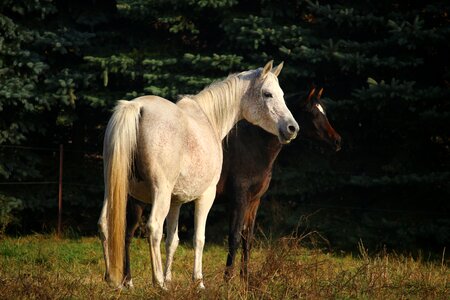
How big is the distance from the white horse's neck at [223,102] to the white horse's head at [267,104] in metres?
0.09

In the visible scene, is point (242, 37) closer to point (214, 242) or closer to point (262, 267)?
point (214, 242)

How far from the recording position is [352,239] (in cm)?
1057

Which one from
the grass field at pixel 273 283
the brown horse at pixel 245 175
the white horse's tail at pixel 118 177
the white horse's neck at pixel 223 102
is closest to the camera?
the grass field at pixel 273 283

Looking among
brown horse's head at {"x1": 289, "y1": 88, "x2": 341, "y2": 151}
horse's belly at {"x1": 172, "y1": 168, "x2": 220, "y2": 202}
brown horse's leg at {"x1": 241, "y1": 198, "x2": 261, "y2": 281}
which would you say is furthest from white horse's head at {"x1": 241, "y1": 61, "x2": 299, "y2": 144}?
brown horse's head at {"x1": 289, "y1": 88, "x2": 341, "y2": 151}

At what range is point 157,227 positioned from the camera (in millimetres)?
5781

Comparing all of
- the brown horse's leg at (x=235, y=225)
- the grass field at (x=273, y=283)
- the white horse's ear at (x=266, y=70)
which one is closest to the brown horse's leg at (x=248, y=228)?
the brown horse's leg at (x=235, y=225)

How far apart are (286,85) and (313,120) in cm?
246

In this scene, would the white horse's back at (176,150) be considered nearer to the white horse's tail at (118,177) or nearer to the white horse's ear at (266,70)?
the white horse's tail at (118,177)

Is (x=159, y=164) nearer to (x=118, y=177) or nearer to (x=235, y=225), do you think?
(x=118, y=177)

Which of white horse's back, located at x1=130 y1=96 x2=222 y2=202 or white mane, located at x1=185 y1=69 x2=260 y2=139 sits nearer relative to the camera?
white horse's back, located at x1=130 y1=96 x2=222 y2=202

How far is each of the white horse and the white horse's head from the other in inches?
3.5

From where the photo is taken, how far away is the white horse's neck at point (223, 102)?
276 inches

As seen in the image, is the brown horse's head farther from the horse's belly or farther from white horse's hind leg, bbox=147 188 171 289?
white horse's hind leg, bbox=147 188 171 289

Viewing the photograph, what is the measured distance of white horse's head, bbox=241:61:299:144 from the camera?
7125 millimetres
